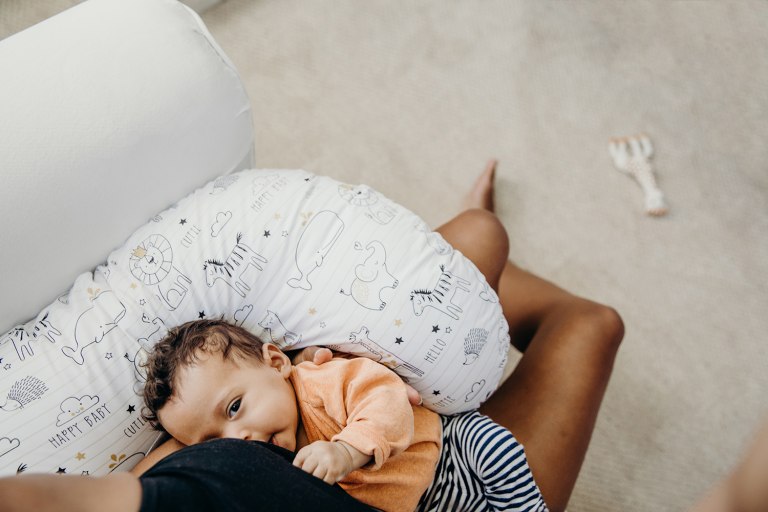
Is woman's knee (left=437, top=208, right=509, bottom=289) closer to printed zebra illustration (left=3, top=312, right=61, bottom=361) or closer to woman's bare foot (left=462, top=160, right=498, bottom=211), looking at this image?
woman's bare foot (left=462, top=160, right=498, bottom=211)

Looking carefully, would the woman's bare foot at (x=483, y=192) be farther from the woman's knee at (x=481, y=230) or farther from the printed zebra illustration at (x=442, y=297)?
Result: the printed zebra illustration at (x=442, y=297)

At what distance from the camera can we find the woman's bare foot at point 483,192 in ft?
4.69

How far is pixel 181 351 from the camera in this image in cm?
81

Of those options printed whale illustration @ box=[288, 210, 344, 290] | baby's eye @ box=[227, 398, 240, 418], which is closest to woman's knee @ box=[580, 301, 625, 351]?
printed whale illustration @ box=[288, 210, 344, 290]

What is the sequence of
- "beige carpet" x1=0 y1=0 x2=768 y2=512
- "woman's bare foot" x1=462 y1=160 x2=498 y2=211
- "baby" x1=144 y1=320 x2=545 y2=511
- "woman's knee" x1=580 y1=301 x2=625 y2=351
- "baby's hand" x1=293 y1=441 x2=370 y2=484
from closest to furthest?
"baby's hand" x1=293 y1=441 x2=370 y2=484 < "baby" x1=144 y1=320 x2=545 y2=511 < "woman's knee" x1=580 y1=301 x2=625 y2=351 < "beige carpet" x1=0 y1=0 x2=768 y2=512 < "woman's bare foot" x1=462 y1=160 x2=498 y2=211

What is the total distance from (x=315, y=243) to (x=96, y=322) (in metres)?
0.33

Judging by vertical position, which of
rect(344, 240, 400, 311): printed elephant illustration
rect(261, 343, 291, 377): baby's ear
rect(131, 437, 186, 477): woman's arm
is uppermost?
rect(344, 240, 400, 311): printed elephant illustration

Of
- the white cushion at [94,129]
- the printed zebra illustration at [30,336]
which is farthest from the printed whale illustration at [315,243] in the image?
the printed zebra illustration at [30,336]

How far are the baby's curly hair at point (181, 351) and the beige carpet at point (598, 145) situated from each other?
0.74 meters

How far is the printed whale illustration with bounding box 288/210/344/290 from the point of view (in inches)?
34.6

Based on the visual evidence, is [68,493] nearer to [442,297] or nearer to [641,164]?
[442,297]

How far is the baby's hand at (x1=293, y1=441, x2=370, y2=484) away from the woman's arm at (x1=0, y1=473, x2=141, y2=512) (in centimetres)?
21

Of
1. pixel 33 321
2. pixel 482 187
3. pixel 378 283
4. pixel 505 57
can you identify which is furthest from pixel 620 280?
pixel 33 321

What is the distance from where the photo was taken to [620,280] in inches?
55.8
